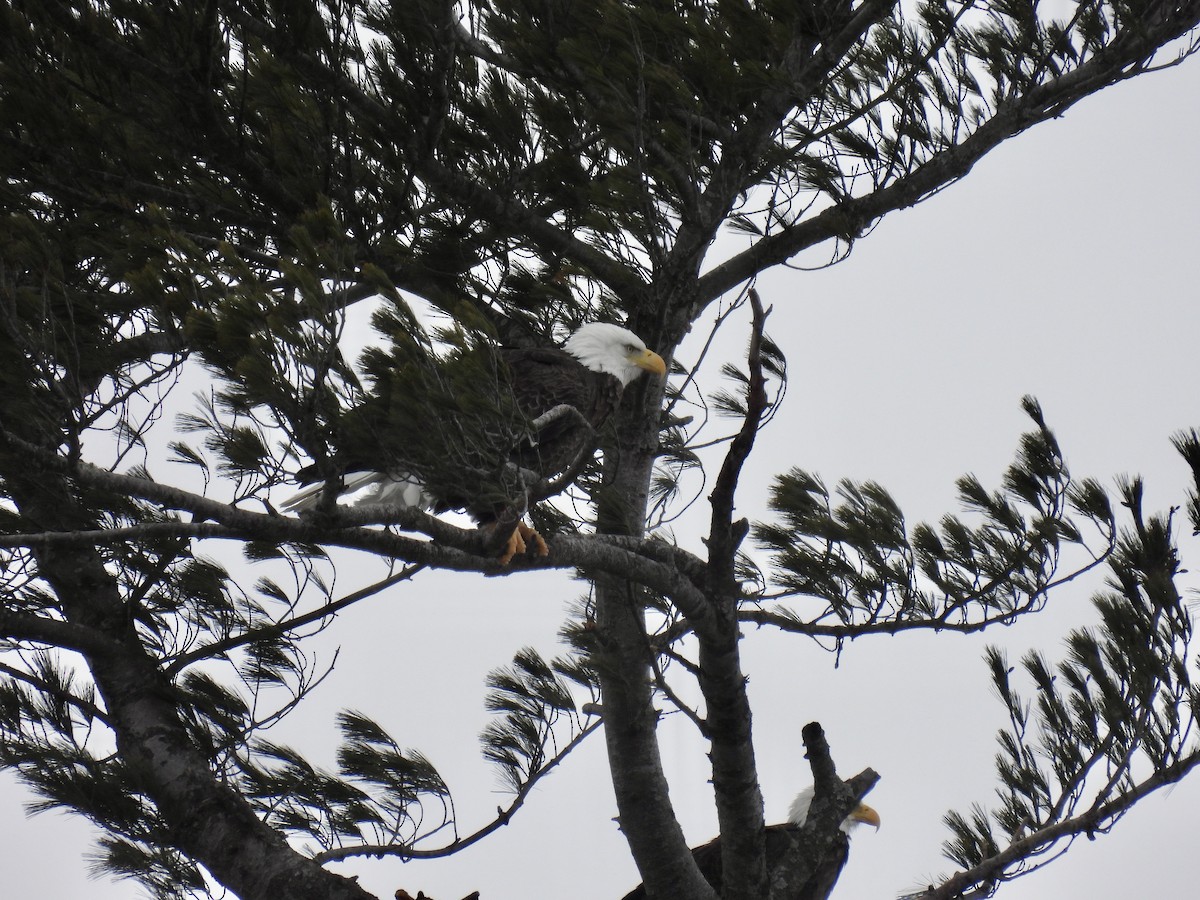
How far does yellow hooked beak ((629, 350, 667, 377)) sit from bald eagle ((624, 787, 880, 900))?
3.70 ft

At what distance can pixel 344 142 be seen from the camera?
246 cm

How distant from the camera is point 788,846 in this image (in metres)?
3.12

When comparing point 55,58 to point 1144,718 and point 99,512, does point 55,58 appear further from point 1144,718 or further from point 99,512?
point 1144,718

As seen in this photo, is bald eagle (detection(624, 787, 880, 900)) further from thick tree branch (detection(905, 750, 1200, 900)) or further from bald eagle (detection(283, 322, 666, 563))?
bald eagle (detection(283, 322, 666, 563))

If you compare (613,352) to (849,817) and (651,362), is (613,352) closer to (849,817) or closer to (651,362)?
(651,362)

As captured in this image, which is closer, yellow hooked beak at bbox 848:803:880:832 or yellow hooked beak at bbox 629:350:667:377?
yellow hooked beak at bbox 629:350:667:377

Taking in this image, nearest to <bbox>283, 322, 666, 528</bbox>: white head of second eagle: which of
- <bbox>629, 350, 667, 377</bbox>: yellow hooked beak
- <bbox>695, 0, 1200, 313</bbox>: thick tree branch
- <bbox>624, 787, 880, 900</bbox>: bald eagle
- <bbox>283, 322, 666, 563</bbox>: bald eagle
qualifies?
<bbox>629, 350, 667, 377</bbox>: yellow hooked beak

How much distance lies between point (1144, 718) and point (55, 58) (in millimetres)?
2739

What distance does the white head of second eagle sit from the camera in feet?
9.49

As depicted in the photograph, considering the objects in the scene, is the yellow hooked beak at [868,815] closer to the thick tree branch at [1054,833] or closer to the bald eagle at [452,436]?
the thick tree branch at [1054,833]

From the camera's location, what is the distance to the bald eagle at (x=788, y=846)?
9.10 ft

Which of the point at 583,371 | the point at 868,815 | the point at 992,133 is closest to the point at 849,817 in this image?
the point at 868,815

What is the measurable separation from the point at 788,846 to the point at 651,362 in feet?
4.38

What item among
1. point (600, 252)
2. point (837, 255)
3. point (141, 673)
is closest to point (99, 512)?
point (141, 673)
